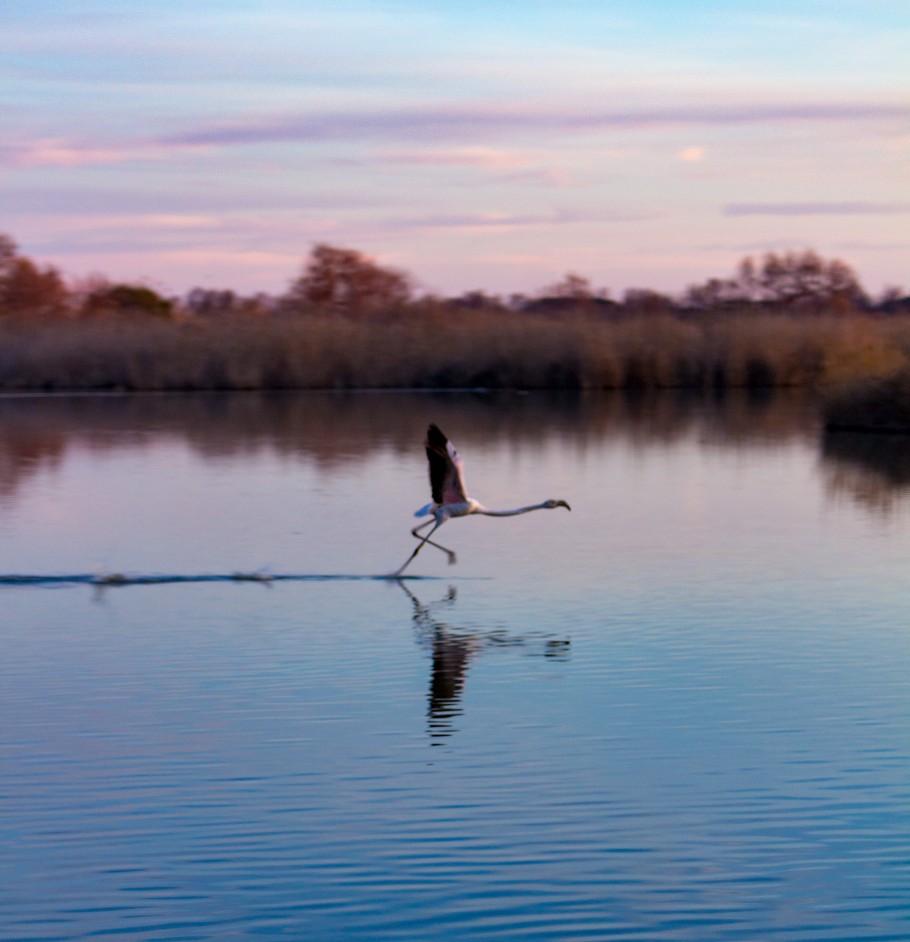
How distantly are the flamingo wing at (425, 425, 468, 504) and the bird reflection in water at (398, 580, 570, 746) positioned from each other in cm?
89

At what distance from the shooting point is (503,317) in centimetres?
4731

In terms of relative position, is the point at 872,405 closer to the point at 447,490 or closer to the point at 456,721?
the point at 447,490

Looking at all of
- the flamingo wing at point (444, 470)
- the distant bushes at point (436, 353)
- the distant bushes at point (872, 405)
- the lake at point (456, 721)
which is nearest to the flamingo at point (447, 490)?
the flamingo wing at point (444, 470)

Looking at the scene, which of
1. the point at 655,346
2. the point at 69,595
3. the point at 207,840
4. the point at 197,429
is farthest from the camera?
the point at 655,346

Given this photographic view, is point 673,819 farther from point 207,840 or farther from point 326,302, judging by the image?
point 326,302

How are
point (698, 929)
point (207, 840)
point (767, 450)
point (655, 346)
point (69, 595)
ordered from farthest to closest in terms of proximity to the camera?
1. point (655, 346)
2. point (767, 450)
3. point (69, 595)
4. point (207, 840)
5. point (698, 929)

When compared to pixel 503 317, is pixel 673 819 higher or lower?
lower

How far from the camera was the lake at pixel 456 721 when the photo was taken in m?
5.72

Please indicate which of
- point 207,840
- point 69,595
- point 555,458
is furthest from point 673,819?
point 555,458

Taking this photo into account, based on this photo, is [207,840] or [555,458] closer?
[207,840]

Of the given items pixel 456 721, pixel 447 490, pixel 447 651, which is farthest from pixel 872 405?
pixel 456 721

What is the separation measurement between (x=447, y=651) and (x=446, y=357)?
113 feet

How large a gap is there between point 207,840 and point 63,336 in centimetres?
3972

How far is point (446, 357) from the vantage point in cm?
4397
